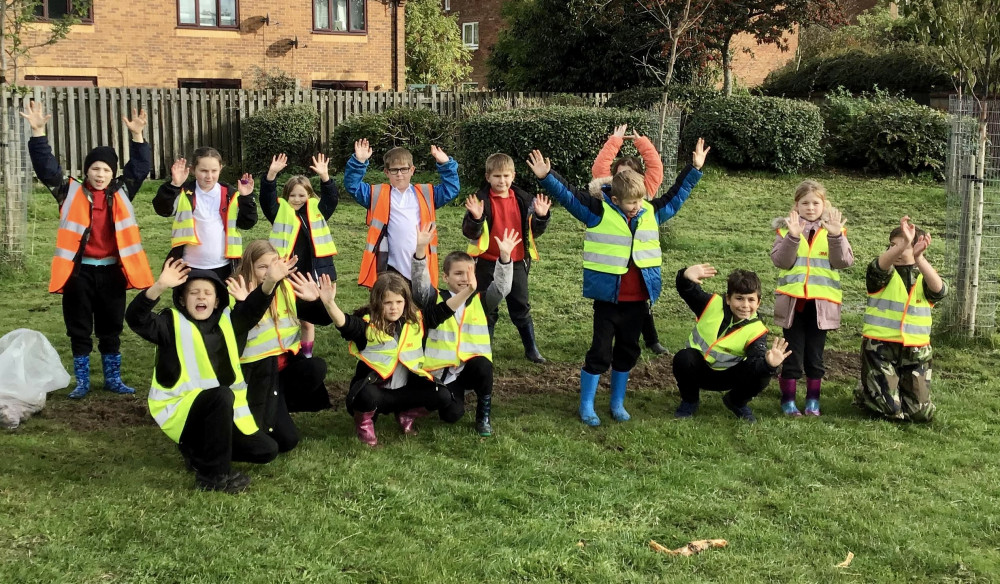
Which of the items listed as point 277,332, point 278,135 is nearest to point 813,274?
point 277,332

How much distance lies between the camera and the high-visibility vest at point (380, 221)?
6.93 meters

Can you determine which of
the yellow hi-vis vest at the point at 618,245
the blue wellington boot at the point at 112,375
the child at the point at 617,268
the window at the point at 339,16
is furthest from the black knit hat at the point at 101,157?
the window at the point at 339,16

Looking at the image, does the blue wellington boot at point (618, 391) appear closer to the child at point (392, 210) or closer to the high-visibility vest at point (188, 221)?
the child at point (392, 210)

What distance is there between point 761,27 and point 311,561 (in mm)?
19739

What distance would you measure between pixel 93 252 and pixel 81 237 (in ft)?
0.47

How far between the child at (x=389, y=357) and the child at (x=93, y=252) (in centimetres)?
177

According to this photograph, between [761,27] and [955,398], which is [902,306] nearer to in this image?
[955,398]

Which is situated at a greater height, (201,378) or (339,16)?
(339,16)

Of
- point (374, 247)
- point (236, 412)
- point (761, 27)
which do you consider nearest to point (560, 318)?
point (374, 247)

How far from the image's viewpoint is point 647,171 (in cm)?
745

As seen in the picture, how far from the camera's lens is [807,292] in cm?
640

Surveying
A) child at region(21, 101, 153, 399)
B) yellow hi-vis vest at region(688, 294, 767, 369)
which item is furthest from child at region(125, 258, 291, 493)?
yellow hi-vis vest at region(688, 294, 767, 369)

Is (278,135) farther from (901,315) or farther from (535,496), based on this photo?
(535,496)

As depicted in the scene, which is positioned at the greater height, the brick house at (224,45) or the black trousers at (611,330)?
the brick house at (224,45)
